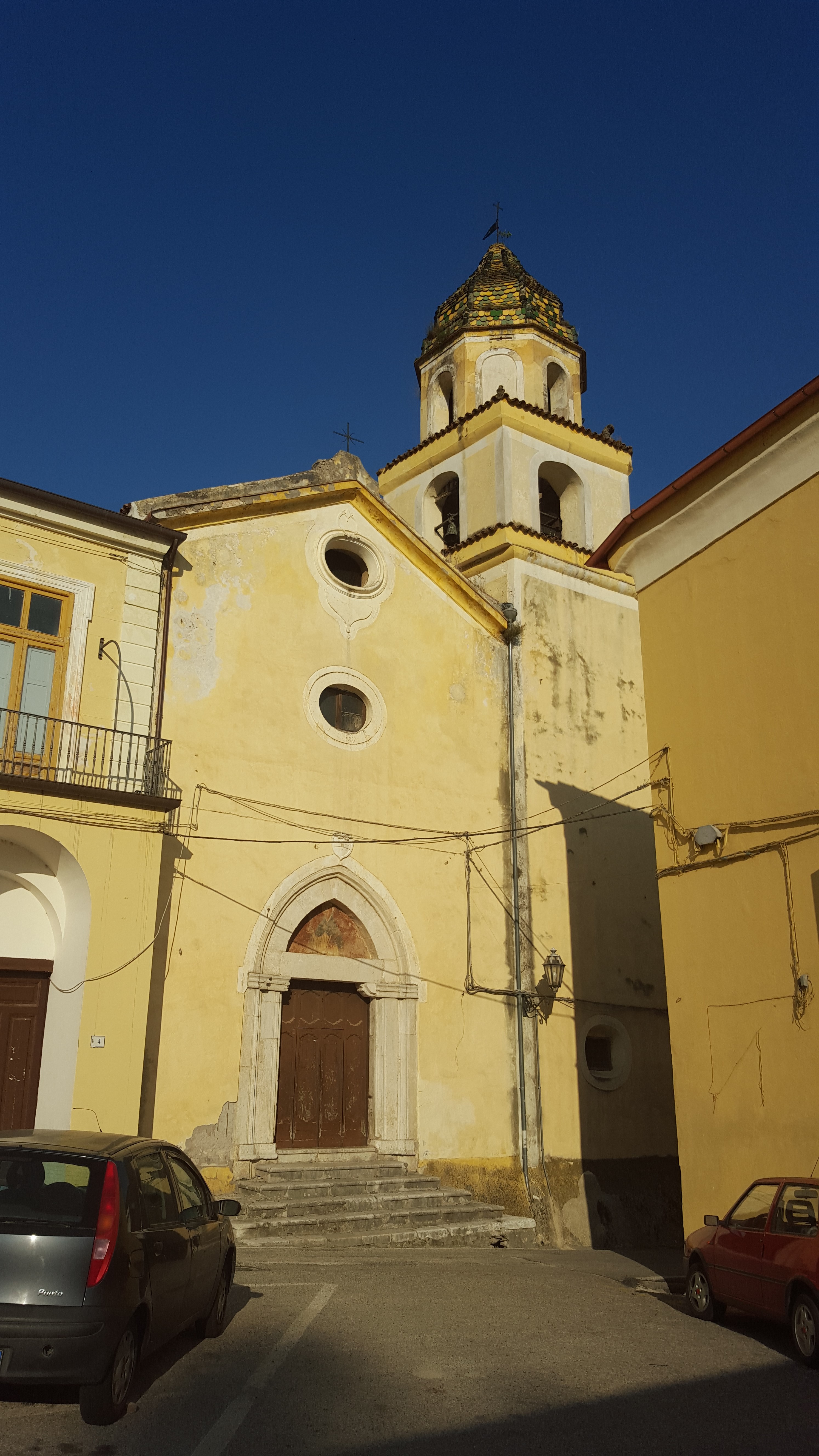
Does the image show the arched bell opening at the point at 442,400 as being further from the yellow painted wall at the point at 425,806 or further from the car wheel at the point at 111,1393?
the car wheel at the point at 111,1393

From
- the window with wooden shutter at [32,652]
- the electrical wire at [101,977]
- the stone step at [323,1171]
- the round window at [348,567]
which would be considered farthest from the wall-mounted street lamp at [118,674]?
the stone step at [323,1171]

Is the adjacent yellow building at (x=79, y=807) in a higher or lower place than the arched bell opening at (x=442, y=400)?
lower

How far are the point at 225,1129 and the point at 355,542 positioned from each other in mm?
8363

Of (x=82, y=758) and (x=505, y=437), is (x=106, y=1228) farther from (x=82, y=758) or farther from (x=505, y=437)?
(x=505, y=437)

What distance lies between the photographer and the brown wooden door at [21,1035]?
457 inches

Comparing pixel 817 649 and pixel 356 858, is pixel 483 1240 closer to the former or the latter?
pixel 356 858

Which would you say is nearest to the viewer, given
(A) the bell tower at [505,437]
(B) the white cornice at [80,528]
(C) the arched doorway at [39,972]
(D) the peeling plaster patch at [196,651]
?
(C) the arched doorway at [39,972]

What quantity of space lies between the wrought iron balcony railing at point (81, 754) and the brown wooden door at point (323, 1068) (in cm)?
349

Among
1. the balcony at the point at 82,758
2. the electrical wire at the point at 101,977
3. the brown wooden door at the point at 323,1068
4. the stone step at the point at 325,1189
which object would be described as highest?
the balcony at the point at 82,758

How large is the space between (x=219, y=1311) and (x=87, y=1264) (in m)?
2.28

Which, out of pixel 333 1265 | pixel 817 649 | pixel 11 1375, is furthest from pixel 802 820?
pixel 11 1375

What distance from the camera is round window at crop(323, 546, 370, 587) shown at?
16.6m

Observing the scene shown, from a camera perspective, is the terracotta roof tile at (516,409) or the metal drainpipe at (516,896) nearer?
the metal drainpipe at (516,896)

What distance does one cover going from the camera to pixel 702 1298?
816 centimetres
